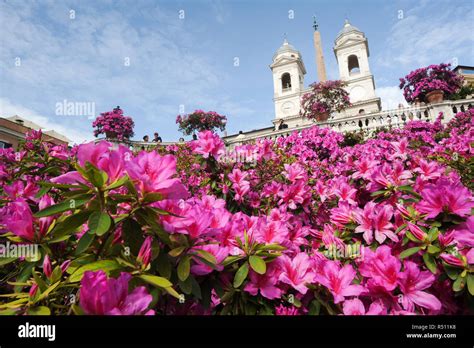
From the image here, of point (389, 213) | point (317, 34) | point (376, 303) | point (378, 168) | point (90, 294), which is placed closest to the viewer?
point (90, 294)

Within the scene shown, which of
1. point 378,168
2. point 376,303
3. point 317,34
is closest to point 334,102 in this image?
point 378,168

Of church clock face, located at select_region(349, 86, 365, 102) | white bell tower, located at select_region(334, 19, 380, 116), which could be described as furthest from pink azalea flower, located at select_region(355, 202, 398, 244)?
church clock face, located at select_region(349, 86, 365, 102)

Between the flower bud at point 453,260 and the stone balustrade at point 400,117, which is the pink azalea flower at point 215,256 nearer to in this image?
the flower bud at point 453,260

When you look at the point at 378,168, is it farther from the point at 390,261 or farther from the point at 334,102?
the point at 334,102

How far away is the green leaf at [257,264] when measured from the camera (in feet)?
2.98

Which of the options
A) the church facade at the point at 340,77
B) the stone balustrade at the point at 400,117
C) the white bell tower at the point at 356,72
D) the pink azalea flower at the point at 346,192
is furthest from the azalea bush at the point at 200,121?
the pink azalea flower at the point at 346,192

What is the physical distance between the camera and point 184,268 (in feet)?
2.71

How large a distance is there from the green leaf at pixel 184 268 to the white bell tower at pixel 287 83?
3311 centimetres

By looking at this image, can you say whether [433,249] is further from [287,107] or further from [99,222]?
[287,107]

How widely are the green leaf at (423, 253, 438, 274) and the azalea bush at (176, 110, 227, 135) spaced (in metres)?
21.1

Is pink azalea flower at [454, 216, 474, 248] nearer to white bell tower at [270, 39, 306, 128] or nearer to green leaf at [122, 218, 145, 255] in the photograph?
green leaf at [122, 218, 145, 255]

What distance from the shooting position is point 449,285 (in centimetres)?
109

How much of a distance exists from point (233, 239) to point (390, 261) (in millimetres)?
619

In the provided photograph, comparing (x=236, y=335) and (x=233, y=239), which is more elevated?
(x=233, y=239)
